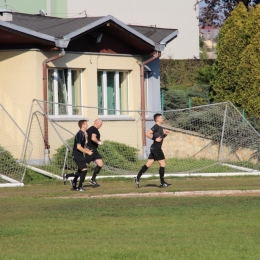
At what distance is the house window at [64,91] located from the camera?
86.4ft

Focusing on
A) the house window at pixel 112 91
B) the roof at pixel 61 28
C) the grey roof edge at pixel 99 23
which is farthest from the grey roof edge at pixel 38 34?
the house window at pixel 112 91

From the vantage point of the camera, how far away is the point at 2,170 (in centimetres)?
2234

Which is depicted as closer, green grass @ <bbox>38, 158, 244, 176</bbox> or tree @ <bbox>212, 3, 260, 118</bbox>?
green grass @ <bbox>38, 158, 244, 176</bbox>

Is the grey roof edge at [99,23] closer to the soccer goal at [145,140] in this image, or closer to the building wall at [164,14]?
the soccer goal at [145,140]

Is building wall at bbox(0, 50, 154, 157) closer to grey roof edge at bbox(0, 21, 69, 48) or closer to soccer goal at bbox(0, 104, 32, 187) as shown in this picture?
soccer goal at bbox(0, 104, 32, 187)

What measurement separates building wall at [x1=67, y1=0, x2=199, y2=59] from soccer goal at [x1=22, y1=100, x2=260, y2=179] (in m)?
16.3

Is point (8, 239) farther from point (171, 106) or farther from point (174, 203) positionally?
point (171, 106)

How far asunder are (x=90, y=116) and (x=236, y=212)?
1353 centimetres

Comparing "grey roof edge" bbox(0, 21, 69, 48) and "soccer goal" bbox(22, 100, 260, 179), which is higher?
"grey roof edge" bbox(0, 21, 69, 48)

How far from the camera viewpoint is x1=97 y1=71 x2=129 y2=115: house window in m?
28.2

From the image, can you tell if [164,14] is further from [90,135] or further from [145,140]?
[90,135]

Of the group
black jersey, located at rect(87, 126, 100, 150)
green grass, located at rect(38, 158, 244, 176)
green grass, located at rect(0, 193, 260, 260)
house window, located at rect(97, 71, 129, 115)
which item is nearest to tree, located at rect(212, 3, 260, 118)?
house window, located at rect(97, 71, 129, 115)

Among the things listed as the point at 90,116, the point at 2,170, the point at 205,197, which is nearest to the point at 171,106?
the point at 90,116

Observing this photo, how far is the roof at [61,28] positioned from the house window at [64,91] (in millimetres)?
1465
